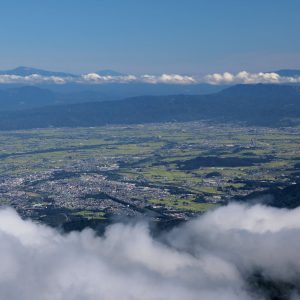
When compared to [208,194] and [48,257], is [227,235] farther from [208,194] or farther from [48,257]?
[208,194]

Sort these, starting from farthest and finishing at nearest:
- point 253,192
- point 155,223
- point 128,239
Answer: point 253,192 < point 155,223 < point 128,239

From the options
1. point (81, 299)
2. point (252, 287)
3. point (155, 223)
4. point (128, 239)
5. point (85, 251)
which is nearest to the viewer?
point (81, 299)

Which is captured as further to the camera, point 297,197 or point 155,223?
point 297,197

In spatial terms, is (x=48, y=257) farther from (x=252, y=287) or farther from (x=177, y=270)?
(x=252, y=287)

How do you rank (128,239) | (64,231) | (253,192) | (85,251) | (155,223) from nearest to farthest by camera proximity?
1. (85,251)
2. (128,239)
3. (64,231)
4. (155,223)
5. (253,192)

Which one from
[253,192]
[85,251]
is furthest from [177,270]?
[253,192]

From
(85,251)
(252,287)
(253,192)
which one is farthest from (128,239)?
(253,192)

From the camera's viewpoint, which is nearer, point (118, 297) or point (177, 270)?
point (118, 297)

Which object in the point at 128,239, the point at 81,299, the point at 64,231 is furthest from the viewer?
the point at 64,231
